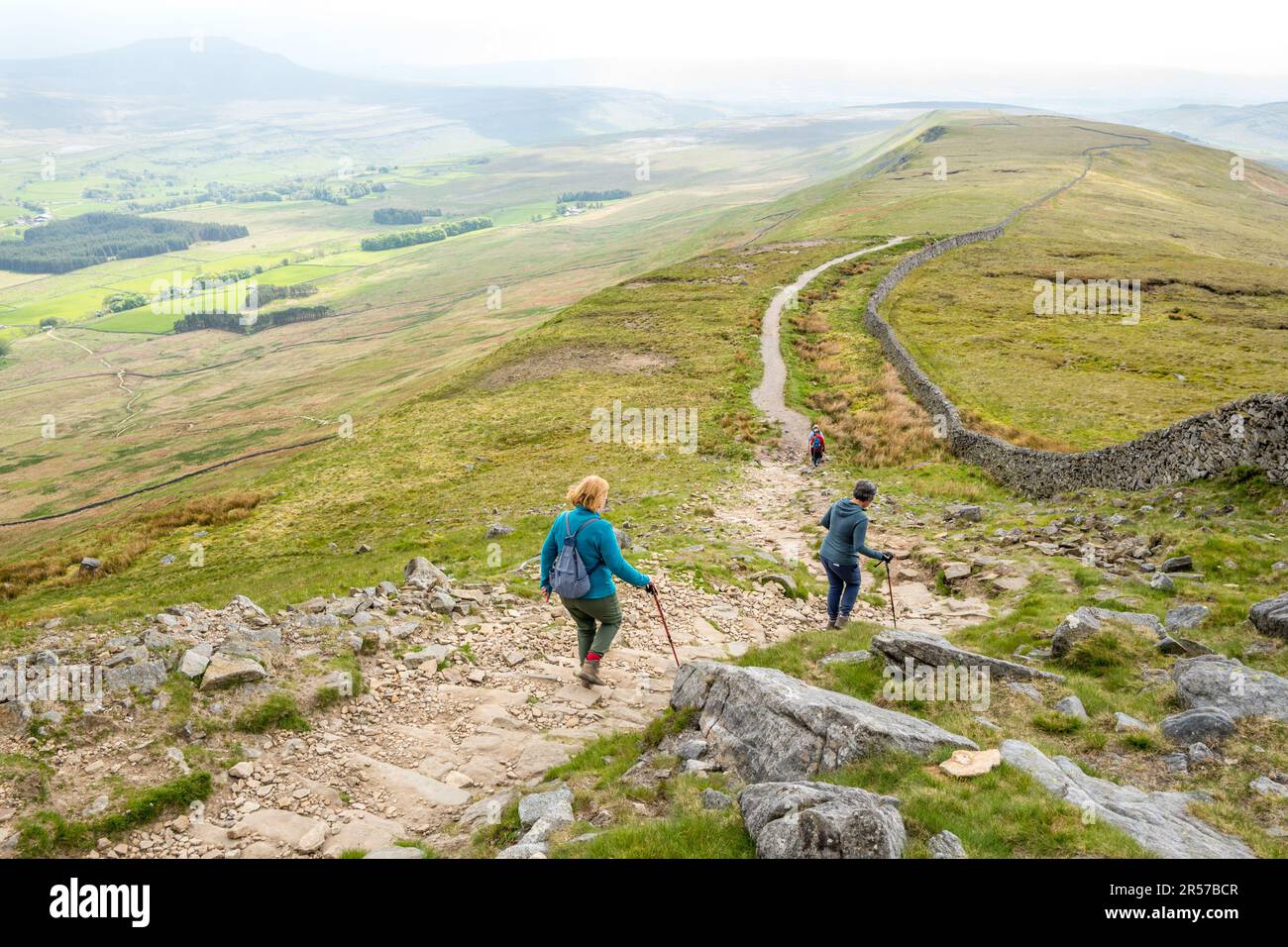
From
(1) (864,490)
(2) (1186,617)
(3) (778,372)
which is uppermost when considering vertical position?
(3) (778,372)

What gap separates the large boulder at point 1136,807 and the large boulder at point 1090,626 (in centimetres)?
423

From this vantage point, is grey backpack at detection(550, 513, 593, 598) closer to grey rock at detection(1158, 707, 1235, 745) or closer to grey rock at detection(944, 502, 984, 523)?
grey rock at detection(1158, 707, 1235, 745)

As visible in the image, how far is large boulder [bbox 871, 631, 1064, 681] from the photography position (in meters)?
11.1

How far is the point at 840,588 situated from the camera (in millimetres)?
15352

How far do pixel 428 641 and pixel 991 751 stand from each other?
10203mm

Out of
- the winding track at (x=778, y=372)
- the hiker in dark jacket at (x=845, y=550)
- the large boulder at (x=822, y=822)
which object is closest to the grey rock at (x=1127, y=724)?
the large boulder at (x=822, y=822)

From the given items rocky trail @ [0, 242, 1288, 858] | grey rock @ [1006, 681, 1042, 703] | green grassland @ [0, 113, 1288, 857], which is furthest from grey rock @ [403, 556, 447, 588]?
grey rock @ [1006, 681, 1042, 703]

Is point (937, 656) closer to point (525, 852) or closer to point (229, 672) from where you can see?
point (525, 852)

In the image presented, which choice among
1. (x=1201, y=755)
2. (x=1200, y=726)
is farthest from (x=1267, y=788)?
(x=1200, y=726)

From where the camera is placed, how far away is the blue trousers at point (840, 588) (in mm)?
14953

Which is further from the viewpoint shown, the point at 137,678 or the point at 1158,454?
the point at 1158,454

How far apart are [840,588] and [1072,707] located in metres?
5.78

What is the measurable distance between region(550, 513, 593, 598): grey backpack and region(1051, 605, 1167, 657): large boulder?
8.09 meters

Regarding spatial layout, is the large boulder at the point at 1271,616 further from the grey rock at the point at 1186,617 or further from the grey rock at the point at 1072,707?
the grey rock at the point at 1072,707
